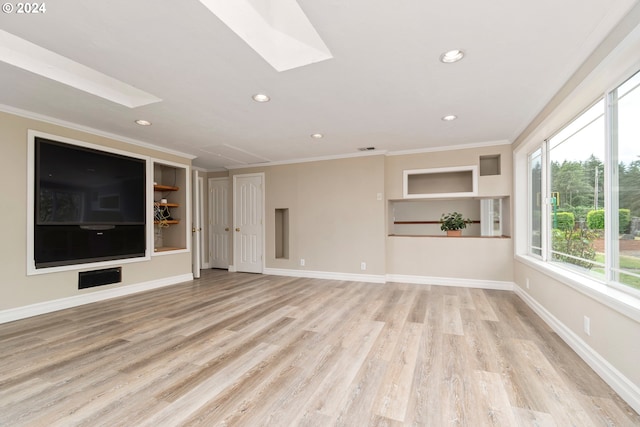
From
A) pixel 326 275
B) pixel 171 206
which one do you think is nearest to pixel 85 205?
pixel 171 206

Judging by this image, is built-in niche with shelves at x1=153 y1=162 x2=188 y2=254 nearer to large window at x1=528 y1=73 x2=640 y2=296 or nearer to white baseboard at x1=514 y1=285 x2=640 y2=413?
white baseboard at x1=514 y1=285 x2=640 y2=413

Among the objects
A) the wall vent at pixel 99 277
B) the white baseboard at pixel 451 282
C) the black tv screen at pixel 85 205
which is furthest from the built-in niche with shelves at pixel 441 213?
the wall vent at pixel 99 277

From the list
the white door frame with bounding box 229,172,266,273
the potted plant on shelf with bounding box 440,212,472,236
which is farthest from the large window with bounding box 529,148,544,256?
the white door frame with bounding box 229,172,266,273

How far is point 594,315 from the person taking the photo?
2094 millimetres

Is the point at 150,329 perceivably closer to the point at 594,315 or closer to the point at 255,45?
the point at 255,45

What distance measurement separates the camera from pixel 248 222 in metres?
6.14

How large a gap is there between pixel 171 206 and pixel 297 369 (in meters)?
4.24

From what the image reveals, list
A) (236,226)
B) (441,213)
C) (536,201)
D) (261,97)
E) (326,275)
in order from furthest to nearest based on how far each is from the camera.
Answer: (236,226) → (441,213) → (326,275) → (536,201) → (261,97)

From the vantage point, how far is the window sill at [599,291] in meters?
1.70

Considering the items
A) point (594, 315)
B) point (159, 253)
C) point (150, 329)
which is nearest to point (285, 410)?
point (150, 329)

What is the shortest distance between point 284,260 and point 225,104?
3526 millimetres

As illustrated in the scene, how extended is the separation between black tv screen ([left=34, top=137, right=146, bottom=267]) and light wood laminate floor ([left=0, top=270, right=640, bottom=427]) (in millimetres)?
781

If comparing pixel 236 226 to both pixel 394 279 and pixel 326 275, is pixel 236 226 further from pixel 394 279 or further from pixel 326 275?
pixel 394 279

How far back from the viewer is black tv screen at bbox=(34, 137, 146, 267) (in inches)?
132
